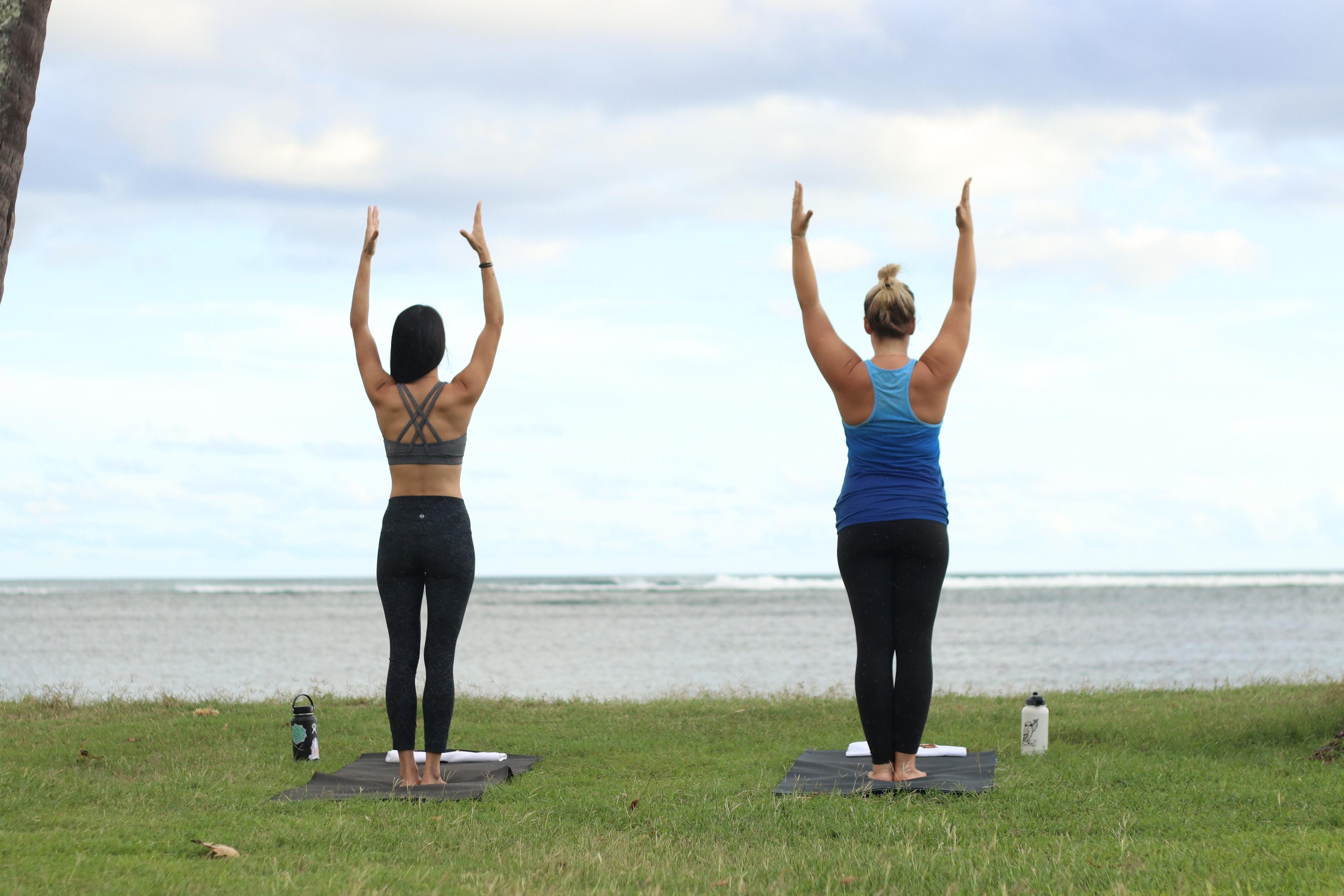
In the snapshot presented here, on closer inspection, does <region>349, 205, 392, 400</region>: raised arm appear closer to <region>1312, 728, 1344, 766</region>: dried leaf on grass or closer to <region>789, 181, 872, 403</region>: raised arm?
<region>789, 181, 872, 403</region>: raised arm

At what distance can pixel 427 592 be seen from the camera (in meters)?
5.84

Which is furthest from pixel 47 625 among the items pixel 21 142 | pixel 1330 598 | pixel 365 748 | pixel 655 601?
pixel 1330 598

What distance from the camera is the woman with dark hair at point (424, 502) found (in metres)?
5.62

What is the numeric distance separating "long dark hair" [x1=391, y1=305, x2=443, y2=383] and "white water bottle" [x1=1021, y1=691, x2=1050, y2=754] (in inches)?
151

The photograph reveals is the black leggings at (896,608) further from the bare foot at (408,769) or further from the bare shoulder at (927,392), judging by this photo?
the bare foot at (408,769)

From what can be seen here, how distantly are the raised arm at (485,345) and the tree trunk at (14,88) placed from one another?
2044 millimetres

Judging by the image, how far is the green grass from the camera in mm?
3830

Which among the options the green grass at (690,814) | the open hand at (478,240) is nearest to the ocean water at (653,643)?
the green grass at (690,814)

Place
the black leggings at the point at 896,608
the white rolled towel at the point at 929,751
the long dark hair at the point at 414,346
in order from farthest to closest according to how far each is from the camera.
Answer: the white rolled towel at the point at 929,751 < the long dark hair at the point at 414,346 < the black leggings at the point at 896,608

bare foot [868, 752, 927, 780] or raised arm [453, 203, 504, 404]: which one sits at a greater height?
raised arm [453, 203, 504, 404]

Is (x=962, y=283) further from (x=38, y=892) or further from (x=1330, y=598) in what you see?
(x=1330, y=598)

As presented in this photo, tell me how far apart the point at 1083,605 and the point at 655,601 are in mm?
19289

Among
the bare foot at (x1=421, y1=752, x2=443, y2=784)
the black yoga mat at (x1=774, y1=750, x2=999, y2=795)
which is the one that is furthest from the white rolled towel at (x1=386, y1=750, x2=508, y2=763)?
the black yoga mat at (x1=774, y1=750, x2=999, y2=795)

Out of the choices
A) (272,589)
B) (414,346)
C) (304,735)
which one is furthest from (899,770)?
(272,589)
